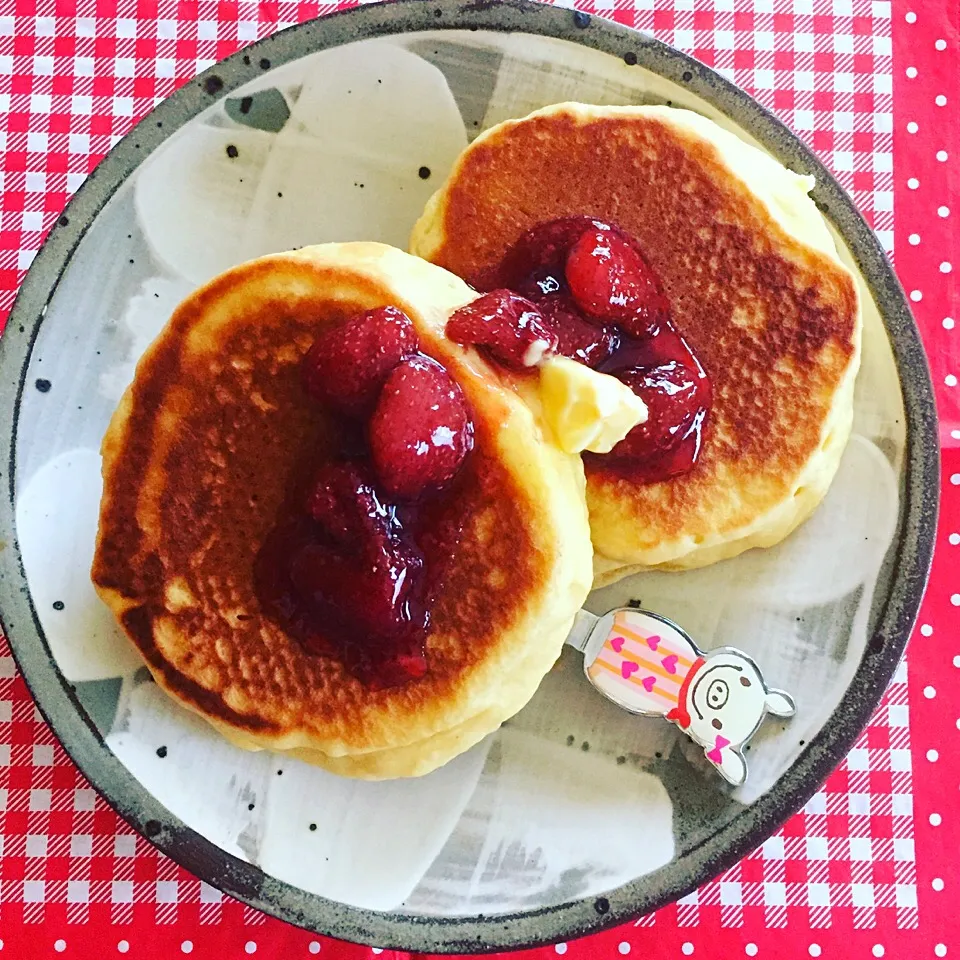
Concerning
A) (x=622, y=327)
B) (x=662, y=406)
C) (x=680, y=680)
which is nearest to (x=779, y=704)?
(x=680, y=680)

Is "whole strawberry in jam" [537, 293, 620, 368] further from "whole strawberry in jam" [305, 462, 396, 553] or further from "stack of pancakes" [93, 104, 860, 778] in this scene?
"whole strawberry in jam" [305, 462, 396, 553]

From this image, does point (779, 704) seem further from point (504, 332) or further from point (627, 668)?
point (504, 332)

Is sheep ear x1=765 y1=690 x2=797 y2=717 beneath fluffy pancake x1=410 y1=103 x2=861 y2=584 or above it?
beneath

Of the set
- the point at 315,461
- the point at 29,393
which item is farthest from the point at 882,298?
the point at 29,393

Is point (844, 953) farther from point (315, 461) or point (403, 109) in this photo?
point (403, 109)

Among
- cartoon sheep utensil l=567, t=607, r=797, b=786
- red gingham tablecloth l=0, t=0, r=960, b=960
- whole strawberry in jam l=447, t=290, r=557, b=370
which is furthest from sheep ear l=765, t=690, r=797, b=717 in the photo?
whole strawberry in jam l=447, t=290, r=557, b=370

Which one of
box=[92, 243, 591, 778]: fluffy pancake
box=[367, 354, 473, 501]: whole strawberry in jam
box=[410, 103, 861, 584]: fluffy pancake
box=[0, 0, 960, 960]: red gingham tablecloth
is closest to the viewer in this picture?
box=[367, 354, 473, 501]: whole strawberry in jam

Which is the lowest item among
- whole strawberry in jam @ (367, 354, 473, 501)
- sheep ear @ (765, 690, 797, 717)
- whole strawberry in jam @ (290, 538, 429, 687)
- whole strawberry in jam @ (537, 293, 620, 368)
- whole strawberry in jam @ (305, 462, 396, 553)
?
sheep ear @ (765, 690, 797, 717)
